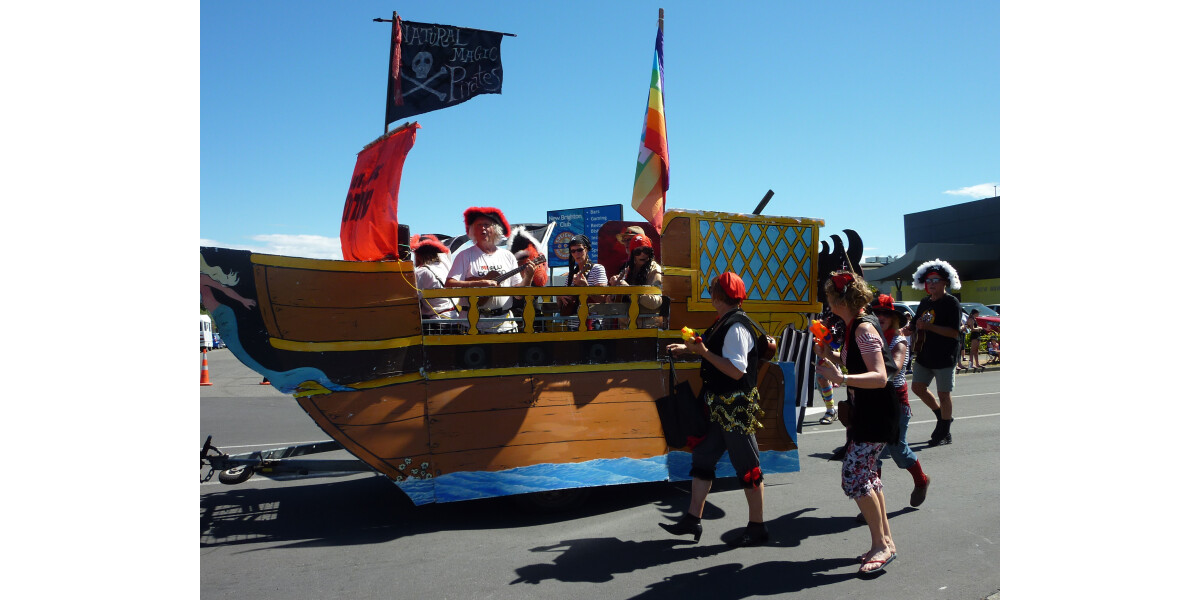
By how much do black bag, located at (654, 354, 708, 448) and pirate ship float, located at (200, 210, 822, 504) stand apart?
1.72 feet

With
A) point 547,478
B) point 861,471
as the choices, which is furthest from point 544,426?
point 861,471

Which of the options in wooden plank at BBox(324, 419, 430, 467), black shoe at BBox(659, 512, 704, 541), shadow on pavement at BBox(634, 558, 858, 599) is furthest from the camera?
wooden plank at BBox(324, 419, 430, 467)

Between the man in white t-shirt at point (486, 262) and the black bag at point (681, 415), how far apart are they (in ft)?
4.55

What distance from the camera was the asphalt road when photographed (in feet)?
11.8

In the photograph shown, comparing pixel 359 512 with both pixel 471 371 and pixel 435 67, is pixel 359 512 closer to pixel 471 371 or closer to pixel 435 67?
pixel 471 371

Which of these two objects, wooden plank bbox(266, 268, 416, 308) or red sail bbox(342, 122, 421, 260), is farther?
red sail bbox(342, 122, 421, 260)

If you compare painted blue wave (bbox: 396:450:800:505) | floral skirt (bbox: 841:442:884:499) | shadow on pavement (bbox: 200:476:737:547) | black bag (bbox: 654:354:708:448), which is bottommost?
shadow on pavement (bbox: 200:476:737:547)

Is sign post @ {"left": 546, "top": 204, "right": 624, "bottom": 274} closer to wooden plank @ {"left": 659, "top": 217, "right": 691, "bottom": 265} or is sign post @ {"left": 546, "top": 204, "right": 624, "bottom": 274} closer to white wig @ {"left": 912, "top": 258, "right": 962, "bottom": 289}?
white wig @ {"left": 912, "top": 258, "right": 962, "bottom": 289}

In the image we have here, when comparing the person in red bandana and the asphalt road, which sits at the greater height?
the person in red bandana

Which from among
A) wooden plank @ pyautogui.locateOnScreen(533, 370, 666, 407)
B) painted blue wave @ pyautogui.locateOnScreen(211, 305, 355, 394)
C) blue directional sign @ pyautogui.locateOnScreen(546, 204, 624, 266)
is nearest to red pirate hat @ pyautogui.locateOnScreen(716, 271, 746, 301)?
wooden plank @ pyautogui.locateOnScreen(533, 370, 666, 407)

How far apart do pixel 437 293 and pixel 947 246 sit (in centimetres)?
3333

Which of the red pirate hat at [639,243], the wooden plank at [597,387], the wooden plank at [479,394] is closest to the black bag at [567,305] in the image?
the red pirate hat at [639,243]

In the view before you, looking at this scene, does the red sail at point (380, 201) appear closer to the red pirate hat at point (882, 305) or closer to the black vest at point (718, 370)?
the black vest at point (718, 370)

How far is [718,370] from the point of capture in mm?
4098
